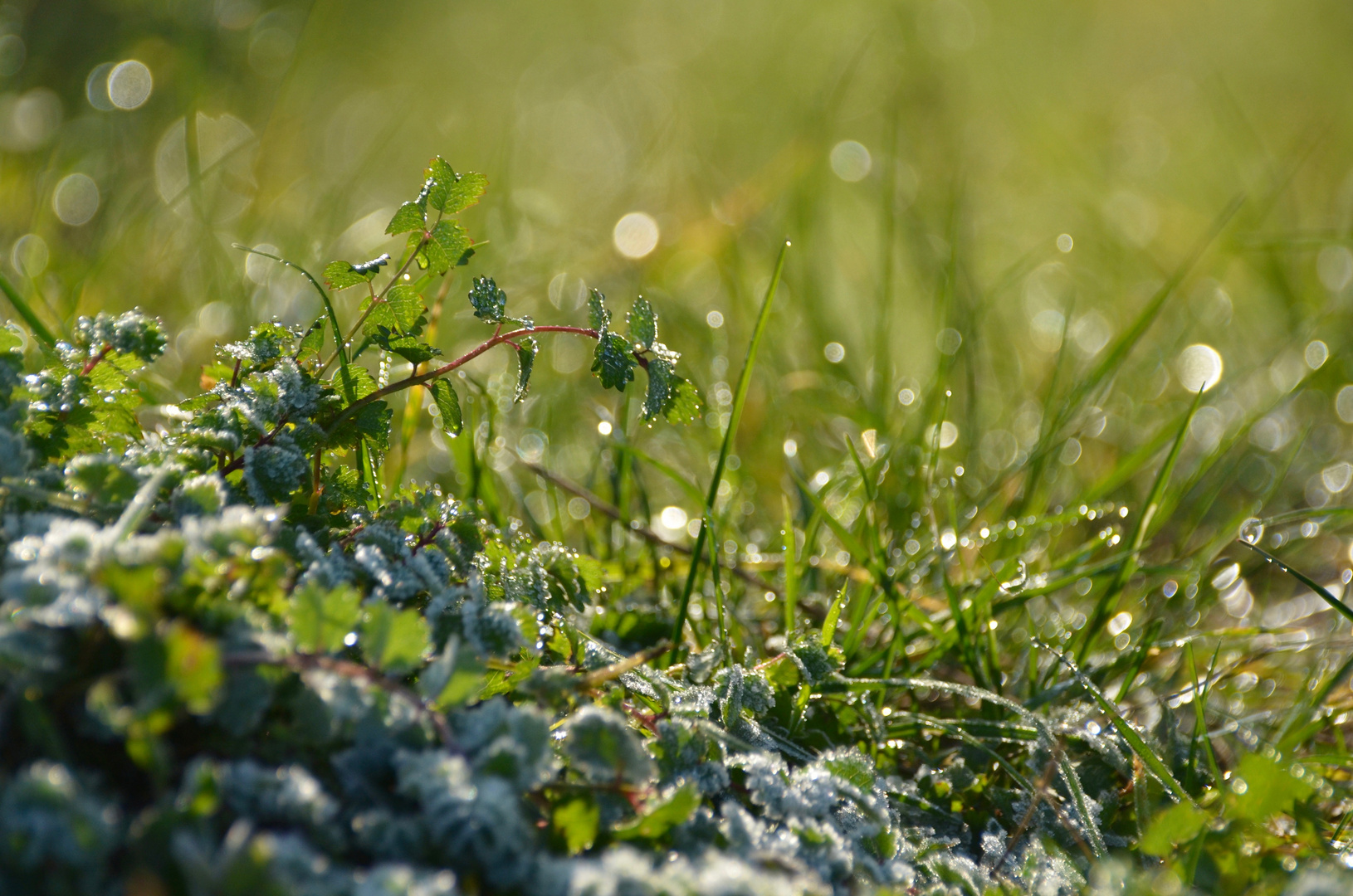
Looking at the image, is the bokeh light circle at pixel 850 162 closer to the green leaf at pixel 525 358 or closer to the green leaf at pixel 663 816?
the green leaf at pixel 525 358

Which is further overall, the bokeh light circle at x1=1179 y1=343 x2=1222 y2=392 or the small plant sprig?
the bokeh light circle at x1=1179 y1=343 x2=1222 y2=392

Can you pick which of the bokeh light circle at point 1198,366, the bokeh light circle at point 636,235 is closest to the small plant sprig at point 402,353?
the bokeh light circle at point 636,235

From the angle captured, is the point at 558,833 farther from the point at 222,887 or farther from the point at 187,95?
the point at 187,95

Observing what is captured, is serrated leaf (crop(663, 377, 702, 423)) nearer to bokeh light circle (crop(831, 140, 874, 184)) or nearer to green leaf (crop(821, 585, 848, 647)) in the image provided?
green leaf (crop(821, 585, 848, 647))

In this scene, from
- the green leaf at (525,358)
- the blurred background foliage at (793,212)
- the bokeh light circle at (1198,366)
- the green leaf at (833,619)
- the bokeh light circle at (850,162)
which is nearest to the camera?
the green leaf at (525,358)

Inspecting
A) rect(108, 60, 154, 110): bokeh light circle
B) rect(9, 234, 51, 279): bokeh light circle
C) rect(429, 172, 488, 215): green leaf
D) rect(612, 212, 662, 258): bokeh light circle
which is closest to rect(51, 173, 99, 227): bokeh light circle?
rect(9, 234, 51, 279): bokeh light circle

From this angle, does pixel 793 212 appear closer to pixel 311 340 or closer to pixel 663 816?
pixel 311 340

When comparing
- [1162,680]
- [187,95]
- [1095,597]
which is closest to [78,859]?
[1162,680]
